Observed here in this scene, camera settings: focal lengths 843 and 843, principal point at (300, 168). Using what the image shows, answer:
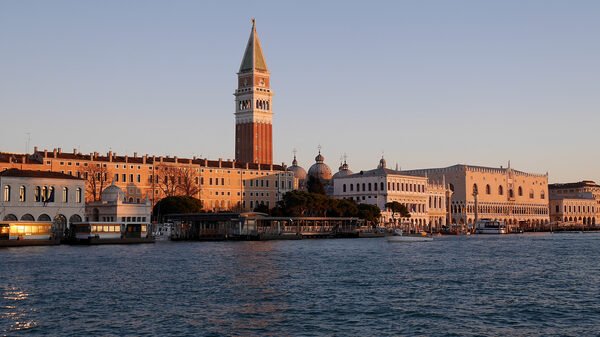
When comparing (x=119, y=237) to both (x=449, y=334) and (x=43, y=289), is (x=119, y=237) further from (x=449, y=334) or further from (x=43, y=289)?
(x=449, y=334)

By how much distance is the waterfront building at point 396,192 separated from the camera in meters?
113

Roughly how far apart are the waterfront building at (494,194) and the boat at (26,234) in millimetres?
78482

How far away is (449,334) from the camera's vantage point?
21031 millimetres

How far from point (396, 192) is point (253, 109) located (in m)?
24.2

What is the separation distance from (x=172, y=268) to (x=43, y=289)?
10207 millimetres

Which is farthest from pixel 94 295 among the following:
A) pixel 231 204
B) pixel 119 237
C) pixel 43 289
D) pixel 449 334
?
pixel 231 204

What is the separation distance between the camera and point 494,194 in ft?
456

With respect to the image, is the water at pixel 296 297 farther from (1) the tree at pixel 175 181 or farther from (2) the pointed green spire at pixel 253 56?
(2) the pointed green spire at pixel 253 56

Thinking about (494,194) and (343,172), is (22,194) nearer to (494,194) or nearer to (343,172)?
(343,172)

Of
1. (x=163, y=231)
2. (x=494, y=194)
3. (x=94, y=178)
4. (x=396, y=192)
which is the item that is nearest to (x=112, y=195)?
(x=163, y=231)

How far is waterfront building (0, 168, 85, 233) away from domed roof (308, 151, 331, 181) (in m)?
65.1

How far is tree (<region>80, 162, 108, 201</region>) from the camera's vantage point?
3526 inches

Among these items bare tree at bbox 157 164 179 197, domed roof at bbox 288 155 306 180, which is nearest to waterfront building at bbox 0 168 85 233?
bare tree at bbox 157 164 179 197

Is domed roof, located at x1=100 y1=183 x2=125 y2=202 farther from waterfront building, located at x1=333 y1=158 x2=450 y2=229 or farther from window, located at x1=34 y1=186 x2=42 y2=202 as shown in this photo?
waterfront building, located at x1=333 y1=158 x2=450 y2=229
